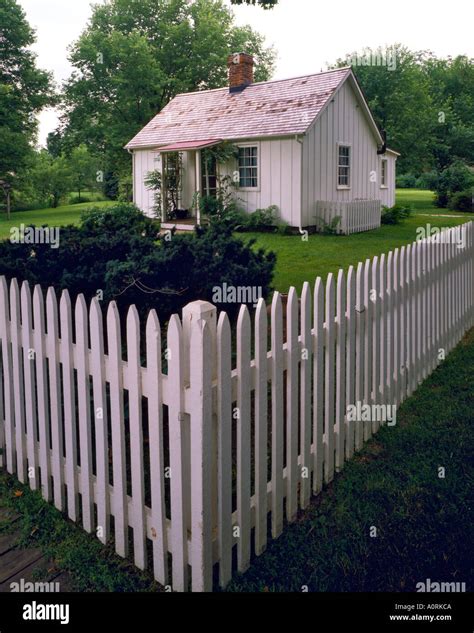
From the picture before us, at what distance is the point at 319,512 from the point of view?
3543 mm

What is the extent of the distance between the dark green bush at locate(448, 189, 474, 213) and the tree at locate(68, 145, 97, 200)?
2367 centimetres

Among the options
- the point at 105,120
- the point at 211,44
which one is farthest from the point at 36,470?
the point at 211,44

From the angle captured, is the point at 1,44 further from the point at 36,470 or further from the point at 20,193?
the point at 36,470

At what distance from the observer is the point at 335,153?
2089 centimetres

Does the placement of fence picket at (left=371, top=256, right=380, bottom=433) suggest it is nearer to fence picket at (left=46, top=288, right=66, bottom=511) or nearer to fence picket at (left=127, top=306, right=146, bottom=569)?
fence picket at (left=127, top=306, right=146, bottom=569)

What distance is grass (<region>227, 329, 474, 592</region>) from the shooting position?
2951 mm

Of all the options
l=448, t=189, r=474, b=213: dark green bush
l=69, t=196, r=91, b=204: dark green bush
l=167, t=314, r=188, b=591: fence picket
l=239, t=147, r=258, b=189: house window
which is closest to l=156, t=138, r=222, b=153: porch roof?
l=239, t=147, r=258, b=189: house window

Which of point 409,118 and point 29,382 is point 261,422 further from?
point 409,118

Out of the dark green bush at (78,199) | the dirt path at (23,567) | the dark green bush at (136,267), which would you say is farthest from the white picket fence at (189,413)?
the dark green bush at (78,199)

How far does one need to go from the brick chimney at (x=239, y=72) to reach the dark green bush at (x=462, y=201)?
12.3 metres

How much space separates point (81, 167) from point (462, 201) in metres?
27.7

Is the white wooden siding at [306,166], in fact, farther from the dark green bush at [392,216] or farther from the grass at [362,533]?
the grass at [362,533]

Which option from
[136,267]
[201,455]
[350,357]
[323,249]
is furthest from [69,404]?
[323,249]

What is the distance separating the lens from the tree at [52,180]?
36.7m
